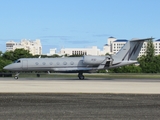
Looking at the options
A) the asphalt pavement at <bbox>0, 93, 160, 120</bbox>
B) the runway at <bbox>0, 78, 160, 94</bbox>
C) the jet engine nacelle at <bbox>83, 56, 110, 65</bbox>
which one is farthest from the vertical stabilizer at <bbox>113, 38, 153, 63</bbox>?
the asphalt pavement at <bbox>0, 93, 160, 120</bbox>

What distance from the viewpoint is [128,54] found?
188 ft

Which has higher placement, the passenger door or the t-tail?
the t-tail

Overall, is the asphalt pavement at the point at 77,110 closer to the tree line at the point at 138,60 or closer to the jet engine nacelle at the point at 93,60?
the jet engine nacelle at the point at 93,60

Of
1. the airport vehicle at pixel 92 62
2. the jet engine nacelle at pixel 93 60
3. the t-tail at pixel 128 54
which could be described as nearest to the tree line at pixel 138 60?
the airport vehicle at pixel 92 62

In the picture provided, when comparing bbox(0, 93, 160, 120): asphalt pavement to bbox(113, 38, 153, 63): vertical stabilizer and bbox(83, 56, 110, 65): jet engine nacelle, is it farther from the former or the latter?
bbox(113, 38, 153, 63): vertical stabilizer

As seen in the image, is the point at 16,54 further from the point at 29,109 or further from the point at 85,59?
the point at 29,109

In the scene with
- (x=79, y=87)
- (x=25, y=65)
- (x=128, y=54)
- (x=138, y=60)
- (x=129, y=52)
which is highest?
(x=129, y=52)

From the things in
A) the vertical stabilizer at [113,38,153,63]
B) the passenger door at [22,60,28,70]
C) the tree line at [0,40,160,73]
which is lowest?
the tree line at [0,40,160,73]

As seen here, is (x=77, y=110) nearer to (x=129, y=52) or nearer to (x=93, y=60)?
(x=93, y=60)

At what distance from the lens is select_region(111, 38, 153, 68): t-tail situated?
188 feet

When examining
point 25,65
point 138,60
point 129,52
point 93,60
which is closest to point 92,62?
point 93,60

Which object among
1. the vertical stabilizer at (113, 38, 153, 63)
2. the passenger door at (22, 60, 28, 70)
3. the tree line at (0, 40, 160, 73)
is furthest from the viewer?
the tree line at (0, 40, 160, 73)

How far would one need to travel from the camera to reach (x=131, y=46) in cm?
5769

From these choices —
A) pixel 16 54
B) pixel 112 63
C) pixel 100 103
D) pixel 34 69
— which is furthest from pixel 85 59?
pixel 16 54
